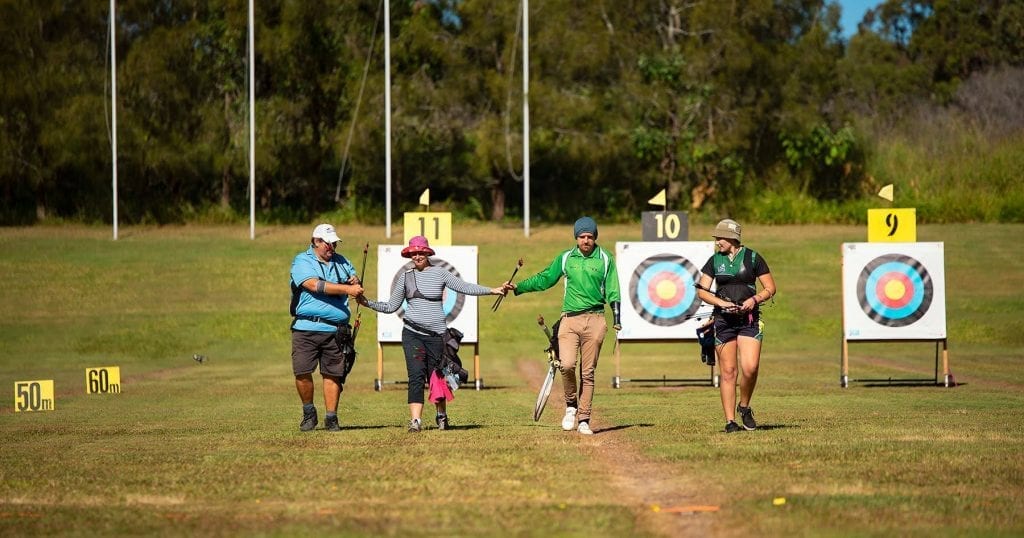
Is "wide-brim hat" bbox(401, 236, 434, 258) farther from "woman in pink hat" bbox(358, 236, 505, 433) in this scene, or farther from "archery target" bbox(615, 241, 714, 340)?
"archery target" bbox(615, 241, 714, 340)

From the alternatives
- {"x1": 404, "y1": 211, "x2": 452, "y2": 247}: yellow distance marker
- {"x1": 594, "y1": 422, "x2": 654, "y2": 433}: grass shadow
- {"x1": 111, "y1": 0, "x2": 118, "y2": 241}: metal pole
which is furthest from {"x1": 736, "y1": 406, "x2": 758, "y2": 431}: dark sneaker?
{"x1": 111, "y1": 0, "x2": 118, "y2": 241}: metal pole

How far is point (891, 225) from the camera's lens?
2614 cm

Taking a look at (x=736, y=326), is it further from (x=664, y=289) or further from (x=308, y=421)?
(x=664, y=289)

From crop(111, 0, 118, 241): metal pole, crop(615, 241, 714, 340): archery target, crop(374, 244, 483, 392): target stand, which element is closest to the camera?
crop(374, 244, 483, 392): target stand

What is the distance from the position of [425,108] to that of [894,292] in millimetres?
27780

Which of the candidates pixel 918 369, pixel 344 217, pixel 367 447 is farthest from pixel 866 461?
pixel 344 217

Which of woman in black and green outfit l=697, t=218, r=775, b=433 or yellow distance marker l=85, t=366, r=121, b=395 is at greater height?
woman in black and green outfit l=697, t=218, r=775, b=433

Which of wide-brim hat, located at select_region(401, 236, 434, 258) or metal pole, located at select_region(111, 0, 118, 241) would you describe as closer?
wide-brim hat, located at select_region(401, 236, 434, 258)

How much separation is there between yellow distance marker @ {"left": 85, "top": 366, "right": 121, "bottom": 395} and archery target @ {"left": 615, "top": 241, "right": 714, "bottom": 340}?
352 inches

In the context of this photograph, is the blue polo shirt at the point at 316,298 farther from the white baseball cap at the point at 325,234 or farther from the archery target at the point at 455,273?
the archery target at the point at 455,273

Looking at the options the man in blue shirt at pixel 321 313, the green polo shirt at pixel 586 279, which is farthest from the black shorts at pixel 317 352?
the green polo shirt at pixel 586 279

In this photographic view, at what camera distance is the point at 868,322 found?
25.8 meters

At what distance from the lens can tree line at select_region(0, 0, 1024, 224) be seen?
49469 millimetres

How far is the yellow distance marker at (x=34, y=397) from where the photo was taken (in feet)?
68.3
